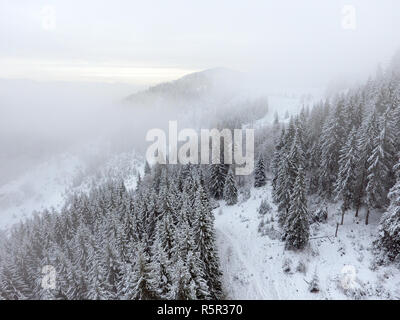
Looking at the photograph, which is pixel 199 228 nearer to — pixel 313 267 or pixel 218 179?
pixel 313 267

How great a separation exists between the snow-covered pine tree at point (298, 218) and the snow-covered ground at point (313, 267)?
5.70 ft

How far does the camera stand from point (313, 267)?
30266 millimetres

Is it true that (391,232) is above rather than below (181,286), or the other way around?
above

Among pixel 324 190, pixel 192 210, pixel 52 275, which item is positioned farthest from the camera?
pixel 324 190

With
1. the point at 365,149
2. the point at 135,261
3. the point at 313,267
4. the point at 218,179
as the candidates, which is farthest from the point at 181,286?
the point at 218,179

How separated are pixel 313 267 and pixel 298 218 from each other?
20.1ft

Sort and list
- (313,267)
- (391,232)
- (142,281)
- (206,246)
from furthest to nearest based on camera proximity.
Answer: (313,267) → (206,246) → (391,232) → (142,281)

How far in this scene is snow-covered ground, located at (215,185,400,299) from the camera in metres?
26.0

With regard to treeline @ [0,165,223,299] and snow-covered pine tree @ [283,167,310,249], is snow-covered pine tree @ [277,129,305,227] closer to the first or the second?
snow-covered pine tree @ [283,167,310,249]

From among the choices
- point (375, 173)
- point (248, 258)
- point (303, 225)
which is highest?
point (375, 173)
